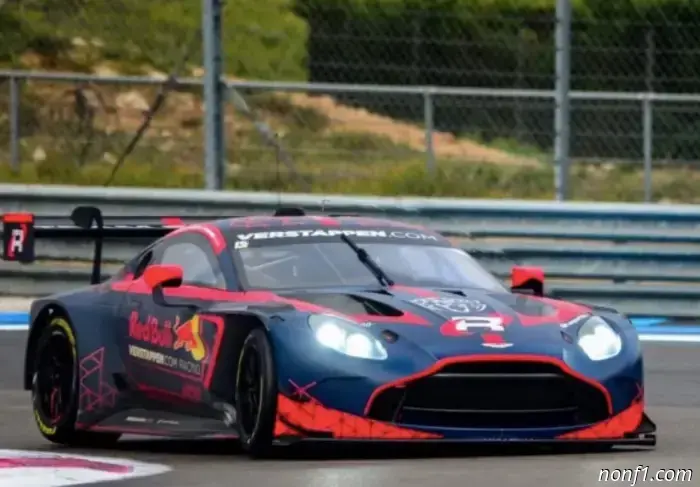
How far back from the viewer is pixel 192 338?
27.0 ft

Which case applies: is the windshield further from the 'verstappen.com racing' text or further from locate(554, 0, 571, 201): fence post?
locate(554, 0, 571, 201): fence post

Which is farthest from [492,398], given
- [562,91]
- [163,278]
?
[562,91]

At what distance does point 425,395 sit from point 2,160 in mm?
9860

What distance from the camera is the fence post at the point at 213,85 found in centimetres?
1495

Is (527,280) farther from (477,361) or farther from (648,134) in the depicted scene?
(648,134)

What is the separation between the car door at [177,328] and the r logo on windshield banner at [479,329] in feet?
3.22

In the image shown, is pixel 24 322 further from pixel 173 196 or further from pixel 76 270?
pixel 173 196

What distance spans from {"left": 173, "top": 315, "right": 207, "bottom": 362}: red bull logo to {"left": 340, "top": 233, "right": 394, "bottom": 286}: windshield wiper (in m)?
0.80

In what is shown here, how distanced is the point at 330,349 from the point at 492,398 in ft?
2.15

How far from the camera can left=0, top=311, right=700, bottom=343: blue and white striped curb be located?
14.4 meters

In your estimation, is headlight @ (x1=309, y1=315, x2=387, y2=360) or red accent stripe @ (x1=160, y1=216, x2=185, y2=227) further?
red accent stripe @ (x1=160, y1=216, x2=185, y2=227)

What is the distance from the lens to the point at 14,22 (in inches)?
819

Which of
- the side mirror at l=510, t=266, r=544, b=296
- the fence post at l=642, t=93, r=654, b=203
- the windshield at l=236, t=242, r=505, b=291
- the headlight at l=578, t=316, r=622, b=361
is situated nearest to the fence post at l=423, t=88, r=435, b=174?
the fence post at l=642, t=93, r=654, b=203

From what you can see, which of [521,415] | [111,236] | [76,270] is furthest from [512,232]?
[521,415]
